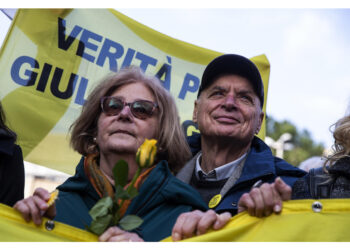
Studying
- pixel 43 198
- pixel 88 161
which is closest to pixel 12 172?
pixel 88 161

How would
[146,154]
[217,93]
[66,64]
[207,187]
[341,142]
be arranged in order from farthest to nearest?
1. [66,64]
2. [217,93]
3. [207,187]
4. [341,142]
5. [146,154]

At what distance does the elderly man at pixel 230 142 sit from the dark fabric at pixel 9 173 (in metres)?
0.90

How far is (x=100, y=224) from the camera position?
1572 millimetres

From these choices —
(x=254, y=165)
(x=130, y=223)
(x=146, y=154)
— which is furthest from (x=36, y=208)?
(x=254, y=165)

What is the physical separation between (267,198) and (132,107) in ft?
3.21

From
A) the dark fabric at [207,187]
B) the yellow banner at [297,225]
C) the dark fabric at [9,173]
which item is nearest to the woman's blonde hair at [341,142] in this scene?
the yellow banner at [297,225]

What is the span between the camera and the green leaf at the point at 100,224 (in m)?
1.55

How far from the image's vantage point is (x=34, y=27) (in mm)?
3916

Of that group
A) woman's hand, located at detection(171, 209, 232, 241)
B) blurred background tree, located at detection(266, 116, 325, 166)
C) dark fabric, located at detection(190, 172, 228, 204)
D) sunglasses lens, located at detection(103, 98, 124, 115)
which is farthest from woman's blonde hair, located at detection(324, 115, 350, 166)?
blurred background tree, located at detection(266, 116, 325, 166)

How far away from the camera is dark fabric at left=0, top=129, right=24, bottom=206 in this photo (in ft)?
7.79

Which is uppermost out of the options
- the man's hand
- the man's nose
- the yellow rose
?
the man's nose

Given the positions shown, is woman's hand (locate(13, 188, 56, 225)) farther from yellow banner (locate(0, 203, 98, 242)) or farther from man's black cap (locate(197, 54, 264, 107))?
man's black cap (locate(197, 54, 264, 107))

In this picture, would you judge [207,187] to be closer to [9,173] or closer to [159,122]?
[159,122]

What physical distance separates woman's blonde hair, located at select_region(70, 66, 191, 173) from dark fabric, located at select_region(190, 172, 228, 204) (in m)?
0.15
